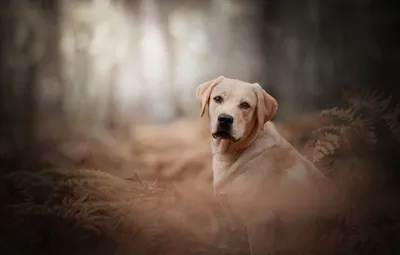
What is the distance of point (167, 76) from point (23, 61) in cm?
87

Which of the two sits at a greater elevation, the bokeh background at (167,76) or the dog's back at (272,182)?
the bokeh background at (167,76)

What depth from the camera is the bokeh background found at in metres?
3.30

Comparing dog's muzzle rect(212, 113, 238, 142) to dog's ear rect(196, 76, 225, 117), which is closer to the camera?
dog's muzzle rect(212, 113, 238, 142)

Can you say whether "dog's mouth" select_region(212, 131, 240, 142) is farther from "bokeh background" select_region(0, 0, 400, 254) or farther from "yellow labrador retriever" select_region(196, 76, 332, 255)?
"bokeh background" select_region(0, 0, 400, 254)

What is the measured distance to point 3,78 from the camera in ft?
11.1

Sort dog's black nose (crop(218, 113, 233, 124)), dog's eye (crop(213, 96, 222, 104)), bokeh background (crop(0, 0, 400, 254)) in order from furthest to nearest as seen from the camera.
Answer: bokeh background (crop(0, 0, 400, 254)) < dog's eye (crop(213, 96, 222, 104)) < dog's black nose (crop(218, 113, 233, 124))

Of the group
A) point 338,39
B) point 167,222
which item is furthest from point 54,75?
point 338,39

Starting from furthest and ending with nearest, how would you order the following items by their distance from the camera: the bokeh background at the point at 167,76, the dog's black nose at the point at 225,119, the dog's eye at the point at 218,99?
the bokeh background at the point at 167,76 < the dog's eye at the point at 218,99 < the dog's black nose at the point at 225,119

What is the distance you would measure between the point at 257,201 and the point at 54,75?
55.7 inches

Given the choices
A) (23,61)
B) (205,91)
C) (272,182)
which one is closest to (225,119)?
(205,91)

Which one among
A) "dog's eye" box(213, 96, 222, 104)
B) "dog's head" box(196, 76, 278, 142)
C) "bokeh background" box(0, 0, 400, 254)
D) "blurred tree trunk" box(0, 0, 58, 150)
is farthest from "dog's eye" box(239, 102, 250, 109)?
"blurred tree trunk" box(0, 0, 58, 150)

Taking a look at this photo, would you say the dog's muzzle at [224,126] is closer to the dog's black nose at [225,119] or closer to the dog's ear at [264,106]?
the dog's black nose at [225,119]

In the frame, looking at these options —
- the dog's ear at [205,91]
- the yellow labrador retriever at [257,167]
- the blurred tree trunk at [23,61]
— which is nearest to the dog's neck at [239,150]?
the yellow labrador retriever at [257,167]

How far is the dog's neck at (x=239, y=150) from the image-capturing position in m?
3.18
